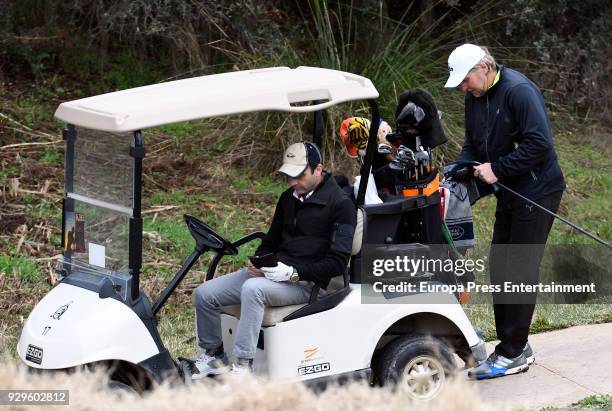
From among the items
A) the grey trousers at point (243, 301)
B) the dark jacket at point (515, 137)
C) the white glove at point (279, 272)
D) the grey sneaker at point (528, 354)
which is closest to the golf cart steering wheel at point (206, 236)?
the grey trousers at point (243, 301)

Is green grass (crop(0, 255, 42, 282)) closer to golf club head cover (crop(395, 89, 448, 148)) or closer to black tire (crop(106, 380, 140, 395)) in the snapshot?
black tire (crop(106, 380, 140, 395))

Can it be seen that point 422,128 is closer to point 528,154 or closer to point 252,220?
point 528,154

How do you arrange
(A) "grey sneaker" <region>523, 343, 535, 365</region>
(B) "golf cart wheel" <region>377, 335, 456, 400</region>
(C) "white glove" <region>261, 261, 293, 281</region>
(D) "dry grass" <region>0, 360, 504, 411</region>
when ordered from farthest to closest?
(A) "grey sneaker" <region>523, 343, 535, 365</region>, (B) "golf cart wheel" <region>377, 335, 456, 400</region>, (C) "white glove" <region>261, 261, 293, 281</region>, (D) "dry grass" <region>0, 360, 504, 411</region>

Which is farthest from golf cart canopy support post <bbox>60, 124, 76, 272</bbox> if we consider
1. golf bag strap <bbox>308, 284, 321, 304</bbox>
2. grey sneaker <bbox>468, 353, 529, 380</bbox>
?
grey sneaker <bbox>468, 353, 529, 380</bbox>

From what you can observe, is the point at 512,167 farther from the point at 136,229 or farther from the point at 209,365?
the point at 136,229

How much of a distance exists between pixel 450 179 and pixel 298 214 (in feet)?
3.40

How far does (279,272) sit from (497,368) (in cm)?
162

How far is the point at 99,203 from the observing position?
501 centimetres

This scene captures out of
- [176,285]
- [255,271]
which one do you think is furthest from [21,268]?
[255,271]

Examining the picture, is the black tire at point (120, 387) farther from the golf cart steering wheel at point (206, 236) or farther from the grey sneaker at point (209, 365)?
the golf cart steering wheel at point (206, 236)

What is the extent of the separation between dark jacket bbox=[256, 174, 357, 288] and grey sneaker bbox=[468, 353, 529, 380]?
4.25ft

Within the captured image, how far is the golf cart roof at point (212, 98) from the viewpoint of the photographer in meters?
4.62

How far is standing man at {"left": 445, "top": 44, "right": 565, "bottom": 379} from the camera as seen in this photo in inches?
224

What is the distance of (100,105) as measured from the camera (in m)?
4.84
